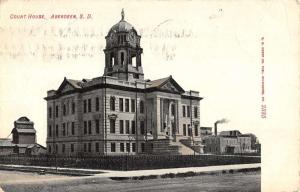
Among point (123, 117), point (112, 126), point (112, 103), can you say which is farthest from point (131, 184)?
point (112, 103)

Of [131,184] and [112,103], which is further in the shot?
[112,103]

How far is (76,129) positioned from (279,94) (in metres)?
10.9

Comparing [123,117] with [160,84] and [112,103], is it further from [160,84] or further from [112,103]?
[160,84]

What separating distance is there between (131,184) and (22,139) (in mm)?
8333

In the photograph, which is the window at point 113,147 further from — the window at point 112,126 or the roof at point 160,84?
the roof at point 160,84

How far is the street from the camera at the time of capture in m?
13.5

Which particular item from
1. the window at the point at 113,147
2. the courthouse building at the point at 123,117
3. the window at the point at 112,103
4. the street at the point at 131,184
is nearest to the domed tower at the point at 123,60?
the courthouse building at the point at 123,117

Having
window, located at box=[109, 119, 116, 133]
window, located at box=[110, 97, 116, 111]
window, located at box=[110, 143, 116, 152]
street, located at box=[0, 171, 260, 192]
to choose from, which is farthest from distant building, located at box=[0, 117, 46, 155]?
window, located at box=[110, 97, 116, 111]

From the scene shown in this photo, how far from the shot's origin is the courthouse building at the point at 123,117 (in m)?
20.6

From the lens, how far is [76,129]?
22.2 metres

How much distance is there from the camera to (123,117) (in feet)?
69.3

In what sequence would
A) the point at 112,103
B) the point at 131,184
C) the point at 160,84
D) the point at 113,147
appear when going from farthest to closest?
1. the point at 113,147
2. the point at 112,103
3. the point at 160,84
4. the point at 131,184

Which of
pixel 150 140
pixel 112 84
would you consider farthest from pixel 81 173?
pixel 112 84

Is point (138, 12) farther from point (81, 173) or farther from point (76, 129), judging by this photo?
point (76, 129)
